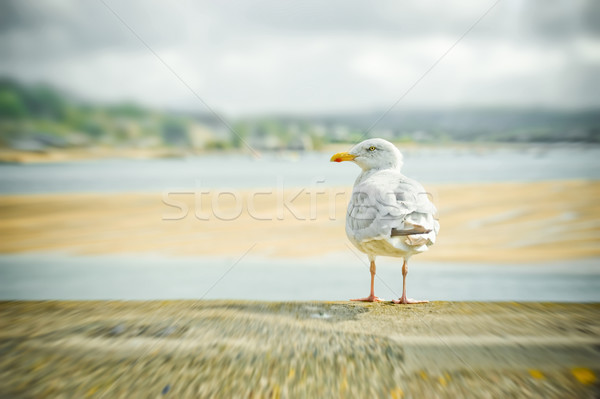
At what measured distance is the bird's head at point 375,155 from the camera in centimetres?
373

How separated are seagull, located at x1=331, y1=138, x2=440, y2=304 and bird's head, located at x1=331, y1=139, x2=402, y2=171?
0.71 ft

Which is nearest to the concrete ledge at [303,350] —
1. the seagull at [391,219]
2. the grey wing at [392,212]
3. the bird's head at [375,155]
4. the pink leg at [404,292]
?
the pink leg at [404,292]

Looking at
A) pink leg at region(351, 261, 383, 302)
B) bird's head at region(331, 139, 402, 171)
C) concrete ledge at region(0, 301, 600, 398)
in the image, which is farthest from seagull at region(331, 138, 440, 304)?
concrete ledge at region(0, 301, 600, 398)

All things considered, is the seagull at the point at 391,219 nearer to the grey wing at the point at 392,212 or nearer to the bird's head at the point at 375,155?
the grey wing at the point at 392,212

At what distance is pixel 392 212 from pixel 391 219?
5 centimetres

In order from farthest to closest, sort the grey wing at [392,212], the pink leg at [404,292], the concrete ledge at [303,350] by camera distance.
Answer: the pink leg at [404,292]
the grey wing at [392,212]
the concrete ledge at [303,350]

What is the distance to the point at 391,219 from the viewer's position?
10.1ft

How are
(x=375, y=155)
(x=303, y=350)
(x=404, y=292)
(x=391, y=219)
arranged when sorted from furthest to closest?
1. (x=375, y=155)
2. (x=404, y=292)
3. (x=391, y=219)
4. (x=303, y=350)

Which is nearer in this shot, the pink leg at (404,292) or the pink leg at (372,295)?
the pink leg at (404,292)

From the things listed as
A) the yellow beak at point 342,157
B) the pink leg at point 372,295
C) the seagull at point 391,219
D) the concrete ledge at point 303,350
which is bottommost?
the concrete ledge at point 303,350

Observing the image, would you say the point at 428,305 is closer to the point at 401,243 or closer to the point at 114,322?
the point at 401,243

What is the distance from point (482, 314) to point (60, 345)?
2.57 meters

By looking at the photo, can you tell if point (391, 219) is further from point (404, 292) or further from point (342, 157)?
point (342, 157)

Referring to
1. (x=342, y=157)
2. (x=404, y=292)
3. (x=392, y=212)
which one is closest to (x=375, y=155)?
(x=342, y=157)
